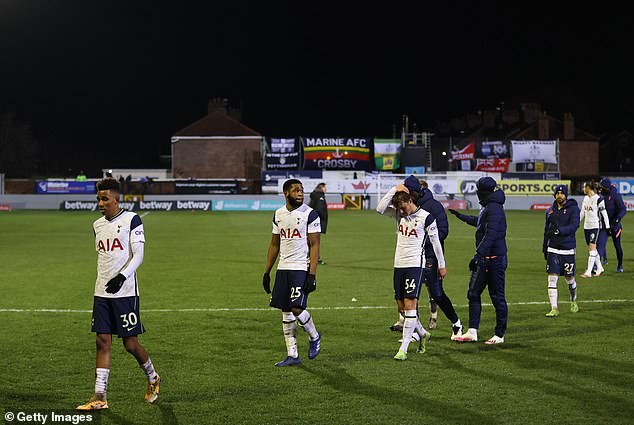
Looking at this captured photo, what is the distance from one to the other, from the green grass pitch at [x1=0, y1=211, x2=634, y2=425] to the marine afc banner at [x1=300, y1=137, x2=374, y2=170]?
54.4 meters

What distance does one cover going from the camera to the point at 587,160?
84938mm

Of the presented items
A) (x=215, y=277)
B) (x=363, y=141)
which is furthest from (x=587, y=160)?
(x=215, y=277)

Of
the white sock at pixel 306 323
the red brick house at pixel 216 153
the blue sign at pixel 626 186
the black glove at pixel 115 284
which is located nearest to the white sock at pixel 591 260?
the white sock at pixel 306 323

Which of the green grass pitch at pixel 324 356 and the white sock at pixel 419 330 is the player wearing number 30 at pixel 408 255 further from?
the green grass pitch at pixel 324 356

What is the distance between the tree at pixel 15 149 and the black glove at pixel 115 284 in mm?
87221

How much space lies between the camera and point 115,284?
24.1ft

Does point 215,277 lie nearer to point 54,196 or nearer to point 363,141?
point 54,196

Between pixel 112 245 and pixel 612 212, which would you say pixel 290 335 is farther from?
pixel 612 212

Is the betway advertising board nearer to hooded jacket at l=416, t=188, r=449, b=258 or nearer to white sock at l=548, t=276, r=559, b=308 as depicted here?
white sock at l=548, t=276, r=559, b=308

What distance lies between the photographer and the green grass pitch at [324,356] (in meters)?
7.43

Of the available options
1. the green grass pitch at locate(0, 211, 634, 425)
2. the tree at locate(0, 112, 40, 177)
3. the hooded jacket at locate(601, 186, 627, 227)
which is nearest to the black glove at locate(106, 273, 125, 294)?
the green grass pitch at locate(0, 211, 634, 425)

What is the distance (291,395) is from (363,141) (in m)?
67.0

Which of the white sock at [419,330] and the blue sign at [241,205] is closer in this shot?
the white sock at [419,330]

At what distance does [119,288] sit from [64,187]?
56108 millimetres
